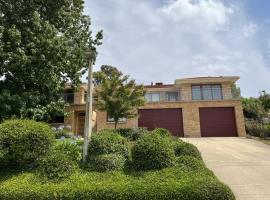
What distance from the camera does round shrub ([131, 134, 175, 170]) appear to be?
767cm

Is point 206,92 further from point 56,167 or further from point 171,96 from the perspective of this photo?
point 56,167

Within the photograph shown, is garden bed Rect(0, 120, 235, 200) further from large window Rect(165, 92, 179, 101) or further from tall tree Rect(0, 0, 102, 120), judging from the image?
large window Rect(165, 92, 179, 101)

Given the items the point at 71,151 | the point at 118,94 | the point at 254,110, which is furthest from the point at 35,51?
the point at 254,110

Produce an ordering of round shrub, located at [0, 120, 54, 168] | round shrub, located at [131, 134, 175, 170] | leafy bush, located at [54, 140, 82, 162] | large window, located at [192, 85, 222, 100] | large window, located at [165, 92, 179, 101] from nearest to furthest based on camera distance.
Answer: round shrub, located at [0, 120, 54, 168]
round shrub, located at [131, 134, 175, 170]
leafy bush, located at [54, 140, 82, 162]
large window, located at [192, 85, 222, 100]
large window, located at [165, 92, 179, 101]

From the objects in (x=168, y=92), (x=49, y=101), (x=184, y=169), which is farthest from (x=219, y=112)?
(x=184, y=169)

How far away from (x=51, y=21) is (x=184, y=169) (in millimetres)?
14184

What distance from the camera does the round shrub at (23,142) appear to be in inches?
295

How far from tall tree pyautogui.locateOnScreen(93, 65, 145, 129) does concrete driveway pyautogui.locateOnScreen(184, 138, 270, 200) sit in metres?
5.86

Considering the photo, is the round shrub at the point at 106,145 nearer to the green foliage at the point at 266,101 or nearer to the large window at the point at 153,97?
the large window at the point at 153,97

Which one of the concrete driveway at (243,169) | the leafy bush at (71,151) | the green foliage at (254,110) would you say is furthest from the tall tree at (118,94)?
the green foliage at (254,110)

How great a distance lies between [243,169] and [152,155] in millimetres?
4549

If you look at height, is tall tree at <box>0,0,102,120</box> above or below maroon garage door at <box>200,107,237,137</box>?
above

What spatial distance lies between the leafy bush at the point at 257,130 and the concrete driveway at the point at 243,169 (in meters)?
7.79

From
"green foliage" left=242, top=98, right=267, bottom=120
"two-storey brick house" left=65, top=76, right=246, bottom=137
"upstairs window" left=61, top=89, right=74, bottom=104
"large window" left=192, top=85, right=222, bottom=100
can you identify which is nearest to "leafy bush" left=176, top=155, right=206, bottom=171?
"two-storey brick house" left=65, top=76, right=246, bottom=137
